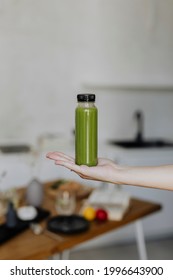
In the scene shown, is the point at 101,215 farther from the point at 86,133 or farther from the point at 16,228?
the point at 86,133

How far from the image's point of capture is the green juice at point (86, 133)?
1.10m

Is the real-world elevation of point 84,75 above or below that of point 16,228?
above

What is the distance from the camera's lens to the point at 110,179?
109 cm

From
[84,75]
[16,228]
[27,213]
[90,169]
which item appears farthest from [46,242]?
[84,75]

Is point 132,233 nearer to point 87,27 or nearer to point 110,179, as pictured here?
point 87,27

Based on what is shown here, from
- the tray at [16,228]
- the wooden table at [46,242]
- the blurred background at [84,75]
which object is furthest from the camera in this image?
the blurred background at [84,75]

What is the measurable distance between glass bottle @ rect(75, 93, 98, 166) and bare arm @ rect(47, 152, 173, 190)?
0.03m

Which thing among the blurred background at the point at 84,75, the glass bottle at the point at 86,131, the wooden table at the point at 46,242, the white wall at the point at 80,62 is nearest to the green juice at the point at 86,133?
the glass bottle at the point at 86,131

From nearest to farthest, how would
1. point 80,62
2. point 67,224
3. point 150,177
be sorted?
point 150,177
point 67,224
point 80,62

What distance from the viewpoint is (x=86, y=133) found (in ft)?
3.63

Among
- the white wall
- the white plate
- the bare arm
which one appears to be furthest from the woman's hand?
the white wall

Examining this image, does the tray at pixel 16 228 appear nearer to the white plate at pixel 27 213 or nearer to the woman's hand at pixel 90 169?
the white plate at pixel 27 213

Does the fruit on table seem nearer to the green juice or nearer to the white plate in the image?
the white plate

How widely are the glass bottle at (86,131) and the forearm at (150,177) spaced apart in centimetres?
9
